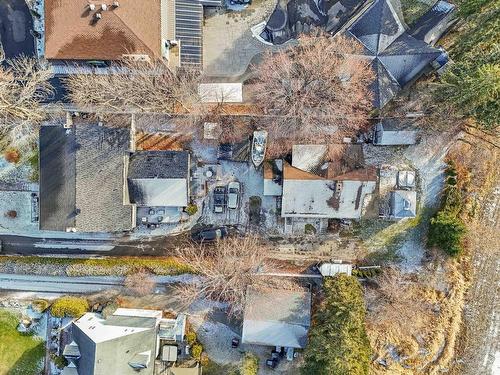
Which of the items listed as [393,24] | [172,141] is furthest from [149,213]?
[393,24]

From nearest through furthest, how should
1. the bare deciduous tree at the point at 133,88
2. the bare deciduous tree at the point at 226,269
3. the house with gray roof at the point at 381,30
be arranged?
the bare deciduous tree at the point at 133,88 < the house with gray roof at the point at 381,30 < the bare deciduous tree at the point at 226,269

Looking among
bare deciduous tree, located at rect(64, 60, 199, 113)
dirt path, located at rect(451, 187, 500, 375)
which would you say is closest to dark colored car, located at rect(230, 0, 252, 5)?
bare deciduous tree, located at rect(64, 60, 199, 113)

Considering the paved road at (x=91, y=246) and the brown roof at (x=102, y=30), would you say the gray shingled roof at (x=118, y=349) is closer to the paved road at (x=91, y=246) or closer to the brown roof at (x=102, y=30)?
the paved road at (x=91, y=246)

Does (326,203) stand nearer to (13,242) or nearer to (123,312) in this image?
(123,312)

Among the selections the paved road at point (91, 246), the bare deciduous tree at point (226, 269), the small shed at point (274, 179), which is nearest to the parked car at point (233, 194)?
the small shed at point (274, 179)

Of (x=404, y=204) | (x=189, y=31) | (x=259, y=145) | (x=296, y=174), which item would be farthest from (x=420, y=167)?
(x=189, y=31)

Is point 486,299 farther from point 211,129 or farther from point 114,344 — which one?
point 114,344
